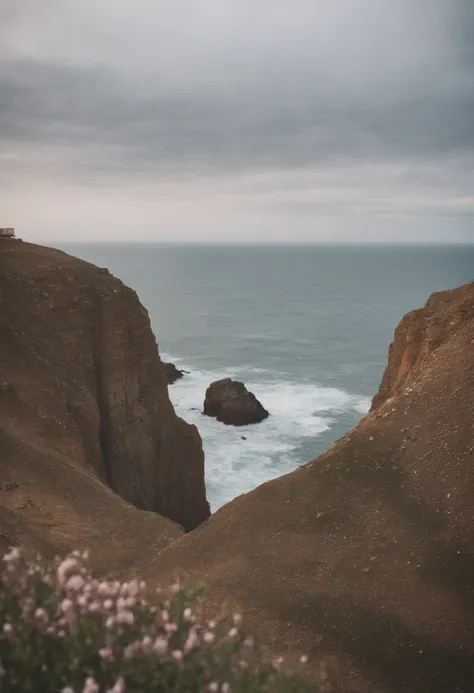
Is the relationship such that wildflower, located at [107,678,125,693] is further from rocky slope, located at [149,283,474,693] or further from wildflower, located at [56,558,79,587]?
rocky slope, located at [149,283,474,693]

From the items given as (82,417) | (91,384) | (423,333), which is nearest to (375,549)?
(423,333)

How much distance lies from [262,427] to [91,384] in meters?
33.0

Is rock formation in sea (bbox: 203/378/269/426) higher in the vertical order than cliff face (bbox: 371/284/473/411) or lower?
lower

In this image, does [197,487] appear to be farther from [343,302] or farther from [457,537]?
[343,302]

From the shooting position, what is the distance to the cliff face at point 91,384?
29.8 meters

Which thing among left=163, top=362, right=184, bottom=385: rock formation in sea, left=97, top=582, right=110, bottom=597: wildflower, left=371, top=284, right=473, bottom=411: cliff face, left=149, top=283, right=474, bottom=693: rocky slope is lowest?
left=163, top=362, right=184, bottom=385: rock formation in sea

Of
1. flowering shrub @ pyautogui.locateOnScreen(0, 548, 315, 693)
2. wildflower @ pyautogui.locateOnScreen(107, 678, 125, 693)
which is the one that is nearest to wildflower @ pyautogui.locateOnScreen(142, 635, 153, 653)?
flowering shrub @ pyautogui.locateOnScreen(0, 548, 315, 693)

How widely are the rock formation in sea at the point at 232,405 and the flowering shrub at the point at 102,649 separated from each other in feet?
191

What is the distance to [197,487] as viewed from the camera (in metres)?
41.5

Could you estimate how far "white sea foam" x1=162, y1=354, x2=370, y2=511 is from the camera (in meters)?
52.8

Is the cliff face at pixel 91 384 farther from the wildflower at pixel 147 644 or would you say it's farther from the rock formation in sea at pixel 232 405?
the rock formation in sea at pixel 232 405

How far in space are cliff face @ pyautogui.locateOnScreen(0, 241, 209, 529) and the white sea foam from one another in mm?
9536

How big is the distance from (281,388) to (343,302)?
103m

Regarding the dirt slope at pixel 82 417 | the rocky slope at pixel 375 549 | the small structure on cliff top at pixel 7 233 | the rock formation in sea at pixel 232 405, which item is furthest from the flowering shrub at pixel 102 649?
the rock formation in sea at pixel 232 405
